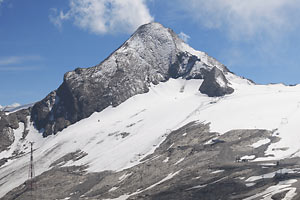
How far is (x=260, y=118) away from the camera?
143875 mm

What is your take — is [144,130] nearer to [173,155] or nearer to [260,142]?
[173,155]

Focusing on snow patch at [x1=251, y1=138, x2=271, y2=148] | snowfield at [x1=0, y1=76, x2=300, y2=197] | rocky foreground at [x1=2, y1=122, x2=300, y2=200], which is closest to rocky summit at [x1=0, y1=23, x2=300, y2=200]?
snow patch at [x1=251, y1=138, x2=271, y2=148]

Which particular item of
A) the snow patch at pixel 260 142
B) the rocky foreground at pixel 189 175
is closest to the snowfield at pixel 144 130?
the snow patch at pixel 260 142

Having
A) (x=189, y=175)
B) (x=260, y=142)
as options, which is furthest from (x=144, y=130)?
(x=189, y=175)

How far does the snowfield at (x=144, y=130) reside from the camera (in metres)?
133

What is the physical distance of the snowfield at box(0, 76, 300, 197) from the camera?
133m

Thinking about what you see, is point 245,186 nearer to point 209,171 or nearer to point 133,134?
point 209,171

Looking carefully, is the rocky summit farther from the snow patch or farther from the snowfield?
the snowfield

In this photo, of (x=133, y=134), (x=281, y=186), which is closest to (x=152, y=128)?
(x=133, y=134)

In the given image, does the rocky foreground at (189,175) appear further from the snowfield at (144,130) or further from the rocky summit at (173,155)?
the snowfield at (144,130)

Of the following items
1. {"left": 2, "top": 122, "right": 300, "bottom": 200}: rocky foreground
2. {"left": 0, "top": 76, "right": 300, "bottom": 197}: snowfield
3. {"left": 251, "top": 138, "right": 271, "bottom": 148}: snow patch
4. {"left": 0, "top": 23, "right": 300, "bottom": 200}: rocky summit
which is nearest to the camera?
{"left": 2, "top": 122, "right": 300, "bottom": 200}: rocky foreground

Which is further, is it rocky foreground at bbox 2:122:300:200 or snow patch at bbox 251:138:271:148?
snow patch at bbox 251:138:271:148

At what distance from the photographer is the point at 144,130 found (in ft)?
543

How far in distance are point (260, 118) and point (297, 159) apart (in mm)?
46842
